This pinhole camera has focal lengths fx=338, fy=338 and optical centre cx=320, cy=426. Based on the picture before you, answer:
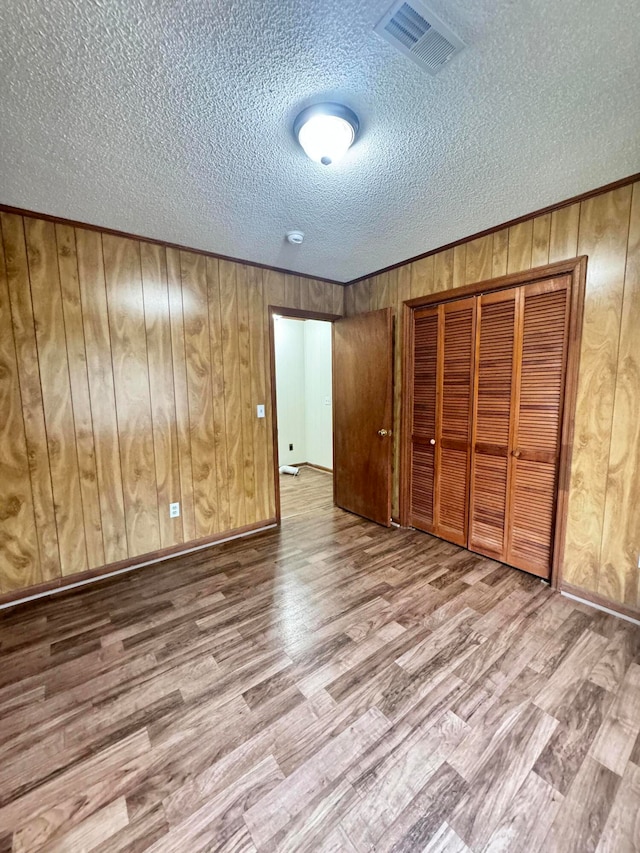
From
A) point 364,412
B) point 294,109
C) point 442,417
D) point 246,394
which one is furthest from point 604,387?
point 246,394

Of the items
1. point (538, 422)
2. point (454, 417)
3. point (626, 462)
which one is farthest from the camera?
point (454, 417)

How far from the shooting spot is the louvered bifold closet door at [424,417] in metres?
2.89

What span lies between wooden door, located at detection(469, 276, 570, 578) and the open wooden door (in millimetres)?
800

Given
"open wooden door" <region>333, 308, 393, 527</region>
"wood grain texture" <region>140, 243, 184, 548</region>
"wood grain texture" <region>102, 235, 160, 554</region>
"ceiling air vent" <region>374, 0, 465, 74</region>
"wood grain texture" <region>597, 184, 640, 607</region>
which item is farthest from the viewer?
"open wooden door" <region>333, 308, 393, 527</region>

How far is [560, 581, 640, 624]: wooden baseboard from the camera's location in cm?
196

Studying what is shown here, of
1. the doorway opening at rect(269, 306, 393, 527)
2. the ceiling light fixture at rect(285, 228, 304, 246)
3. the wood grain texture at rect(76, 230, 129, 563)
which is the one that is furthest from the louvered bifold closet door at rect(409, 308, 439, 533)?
the wood grain texture at rect(76, 230, 129, 563)

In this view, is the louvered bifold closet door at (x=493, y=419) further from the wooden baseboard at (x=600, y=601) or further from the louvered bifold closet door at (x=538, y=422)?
the wooden baseboard at (x=600, y=601)

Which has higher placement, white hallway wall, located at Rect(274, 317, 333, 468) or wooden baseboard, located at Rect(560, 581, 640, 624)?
white hallway wall, located at Rect(274, 317, 333, 468)

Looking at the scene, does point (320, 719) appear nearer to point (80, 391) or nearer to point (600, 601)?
point (600, 601)

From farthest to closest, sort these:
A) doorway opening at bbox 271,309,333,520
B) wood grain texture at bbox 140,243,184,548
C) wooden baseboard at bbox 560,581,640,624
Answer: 1. doorway opening at bbox 271,309,333,520
2. wood grain texture at bbox 140,243,184,548
3. wooden baseboard at bbox 560,581,640,624

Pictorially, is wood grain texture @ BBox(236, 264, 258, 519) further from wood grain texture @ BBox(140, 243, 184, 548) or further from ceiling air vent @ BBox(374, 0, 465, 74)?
ceiling air vent @ BBox(374, 0, 465, 74)

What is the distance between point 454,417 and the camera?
277cm

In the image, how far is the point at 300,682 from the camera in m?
1.57

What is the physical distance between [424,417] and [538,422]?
903 mm
